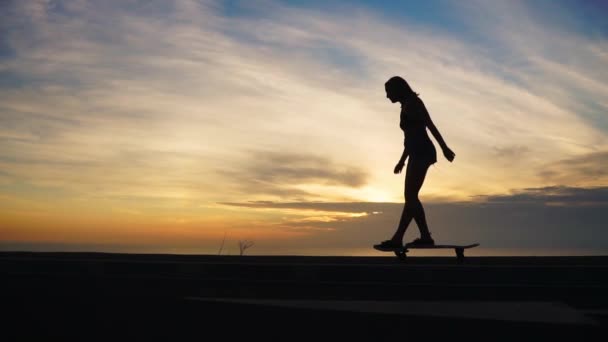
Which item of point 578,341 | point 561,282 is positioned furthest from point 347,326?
point 561,282

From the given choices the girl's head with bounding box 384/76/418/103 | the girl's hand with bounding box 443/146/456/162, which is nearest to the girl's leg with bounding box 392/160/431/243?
the girl's hand with bounding box 443/146/456/162

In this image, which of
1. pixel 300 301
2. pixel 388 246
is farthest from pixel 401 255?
pixel 300 301

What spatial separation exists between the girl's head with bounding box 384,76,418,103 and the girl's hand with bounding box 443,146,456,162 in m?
0.89

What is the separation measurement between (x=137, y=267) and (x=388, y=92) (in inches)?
158

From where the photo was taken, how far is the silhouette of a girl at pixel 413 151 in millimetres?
9617

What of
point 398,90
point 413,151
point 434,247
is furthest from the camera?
point 398,90

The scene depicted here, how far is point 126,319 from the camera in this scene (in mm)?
5461

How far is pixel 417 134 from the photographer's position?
9.97 m

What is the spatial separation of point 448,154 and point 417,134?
0.52 m

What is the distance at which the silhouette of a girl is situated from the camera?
31.6ft

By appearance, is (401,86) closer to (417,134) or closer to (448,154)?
(417,134)

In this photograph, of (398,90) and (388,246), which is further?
(398,90)

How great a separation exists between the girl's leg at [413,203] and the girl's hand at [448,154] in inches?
12.0

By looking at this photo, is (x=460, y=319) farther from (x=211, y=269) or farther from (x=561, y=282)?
(x=211, y=269)
